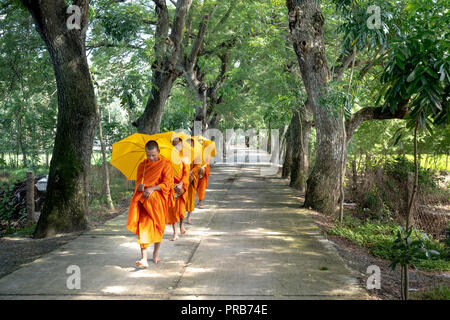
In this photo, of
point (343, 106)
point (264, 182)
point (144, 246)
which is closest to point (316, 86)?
point (343, 106)

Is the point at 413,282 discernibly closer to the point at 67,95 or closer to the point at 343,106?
the point at 343,106

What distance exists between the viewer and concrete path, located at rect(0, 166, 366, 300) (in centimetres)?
520

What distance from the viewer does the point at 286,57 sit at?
1623cm

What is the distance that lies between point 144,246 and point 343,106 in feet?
19.2

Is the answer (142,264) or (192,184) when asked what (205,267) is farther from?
(192,184)

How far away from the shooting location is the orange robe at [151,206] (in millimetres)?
6254

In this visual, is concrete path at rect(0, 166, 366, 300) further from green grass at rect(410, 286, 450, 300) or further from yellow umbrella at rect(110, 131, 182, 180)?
yellow umbrella at rect(110, 131, 182, 180)

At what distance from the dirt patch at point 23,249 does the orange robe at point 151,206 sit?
1.92 metres

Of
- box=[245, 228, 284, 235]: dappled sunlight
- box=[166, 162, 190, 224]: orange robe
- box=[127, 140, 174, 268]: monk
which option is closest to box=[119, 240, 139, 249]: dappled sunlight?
box=[166, 162, 190, 224]: orange robe

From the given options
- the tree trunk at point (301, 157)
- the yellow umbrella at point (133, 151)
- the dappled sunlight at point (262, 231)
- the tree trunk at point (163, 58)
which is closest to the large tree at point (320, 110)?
the dappled sunlight at point (262, 231)

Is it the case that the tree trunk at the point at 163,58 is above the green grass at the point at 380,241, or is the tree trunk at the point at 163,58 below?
above

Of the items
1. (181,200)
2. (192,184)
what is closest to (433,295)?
(181,200)

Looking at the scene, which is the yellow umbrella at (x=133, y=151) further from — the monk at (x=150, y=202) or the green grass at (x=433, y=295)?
the green grass at (x=433, y=295)

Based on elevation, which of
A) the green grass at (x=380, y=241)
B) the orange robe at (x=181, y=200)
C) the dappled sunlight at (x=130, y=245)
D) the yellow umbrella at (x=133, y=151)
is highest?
the yellow umbrella at (x=133, y=151)
